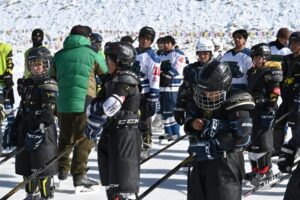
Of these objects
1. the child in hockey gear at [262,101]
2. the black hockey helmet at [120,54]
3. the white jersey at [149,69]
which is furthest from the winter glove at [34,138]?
the white jersey at [149,69]

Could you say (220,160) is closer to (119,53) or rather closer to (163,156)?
(119,53)

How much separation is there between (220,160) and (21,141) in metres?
2.53

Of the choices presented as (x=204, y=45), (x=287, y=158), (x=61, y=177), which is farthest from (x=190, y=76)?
(x=287, y=158)

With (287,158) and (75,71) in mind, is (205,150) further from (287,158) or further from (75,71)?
(75,71)

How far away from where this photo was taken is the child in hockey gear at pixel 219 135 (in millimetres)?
4098

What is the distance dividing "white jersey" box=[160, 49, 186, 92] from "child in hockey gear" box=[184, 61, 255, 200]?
6.26 meters

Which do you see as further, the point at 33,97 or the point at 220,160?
the point at 33,97

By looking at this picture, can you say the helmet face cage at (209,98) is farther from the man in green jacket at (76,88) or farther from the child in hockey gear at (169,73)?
the child in hockey gear at (169,73)

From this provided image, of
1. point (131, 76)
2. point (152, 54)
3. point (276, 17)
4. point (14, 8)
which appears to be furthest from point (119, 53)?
point (14, 8)

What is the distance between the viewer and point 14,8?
4181cm

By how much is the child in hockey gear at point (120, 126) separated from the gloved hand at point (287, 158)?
4.47 feet

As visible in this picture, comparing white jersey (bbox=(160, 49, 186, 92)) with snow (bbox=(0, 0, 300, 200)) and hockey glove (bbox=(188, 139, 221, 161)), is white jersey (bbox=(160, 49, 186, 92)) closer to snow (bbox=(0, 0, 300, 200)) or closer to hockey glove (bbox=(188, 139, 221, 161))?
hockey glove (bbox=(188, 139, 221, 161))

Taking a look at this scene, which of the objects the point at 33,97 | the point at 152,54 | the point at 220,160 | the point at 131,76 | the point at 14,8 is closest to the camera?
the point at 220,160

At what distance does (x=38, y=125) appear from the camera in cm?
565
